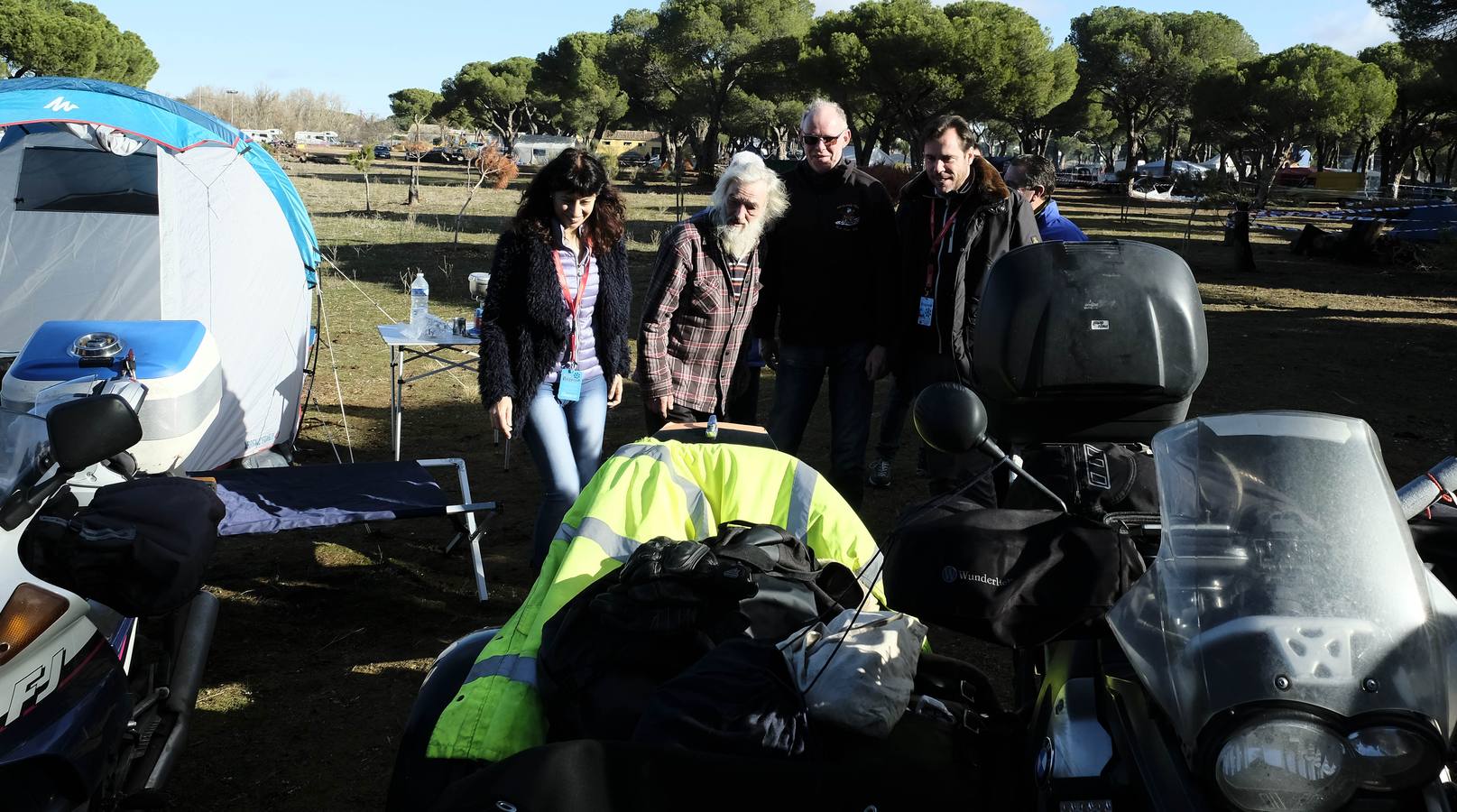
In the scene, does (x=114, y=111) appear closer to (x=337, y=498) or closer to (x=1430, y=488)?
(x=337, y=498)

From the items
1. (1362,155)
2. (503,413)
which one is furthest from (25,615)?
(1362,155)

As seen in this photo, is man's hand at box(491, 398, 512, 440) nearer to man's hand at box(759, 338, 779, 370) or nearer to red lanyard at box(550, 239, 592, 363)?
red lanyard at box(550, 239, 592, 363)

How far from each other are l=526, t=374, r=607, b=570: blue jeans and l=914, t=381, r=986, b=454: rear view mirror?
2359 millimetres

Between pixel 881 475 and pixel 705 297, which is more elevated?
pixel 705 297

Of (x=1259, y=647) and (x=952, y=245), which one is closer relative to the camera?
(x=1259, y=647)

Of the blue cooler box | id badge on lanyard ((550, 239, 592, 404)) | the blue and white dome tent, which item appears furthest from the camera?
the blue and white dome tent

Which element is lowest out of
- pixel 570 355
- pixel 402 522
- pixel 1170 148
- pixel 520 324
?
pixel 402 522

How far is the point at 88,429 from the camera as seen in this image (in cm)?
209

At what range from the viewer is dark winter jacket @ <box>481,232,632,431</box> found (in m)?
4.05

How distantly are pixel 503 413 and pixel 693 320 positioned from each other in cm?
86

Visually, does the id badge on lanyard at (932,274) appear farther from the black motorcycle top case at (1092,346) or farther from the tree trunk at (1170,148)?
the tree trunk at (1170,148)

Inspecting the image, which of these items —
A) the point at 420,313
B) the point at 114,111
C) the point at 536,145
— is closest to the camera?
the point at 114,111

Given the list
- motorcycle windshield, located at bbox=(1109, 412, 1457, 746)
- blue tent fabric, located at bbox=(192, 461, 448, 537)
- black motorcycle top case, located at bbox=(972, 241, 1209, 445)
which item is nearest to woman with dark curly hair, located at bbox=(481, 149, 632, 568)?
blue tent fabric, located at bbox=(192, 461, 448, 537)

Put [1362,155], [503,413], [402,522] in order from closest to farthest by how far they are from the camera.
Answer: [503,413] < [402,522] < [1362,155]
